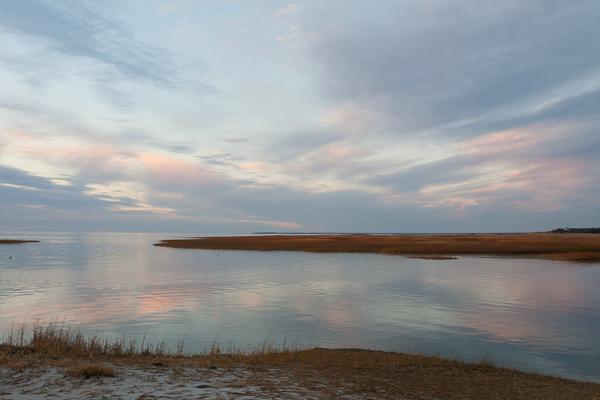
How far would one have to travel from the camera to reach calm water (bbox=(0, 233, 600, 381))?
20.7 m

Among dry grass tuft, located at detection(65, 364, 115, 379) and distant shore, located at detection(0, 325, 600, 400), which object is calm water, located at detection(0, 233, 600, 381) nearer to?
distant shore, located at detection(0, 325, 600, 400)

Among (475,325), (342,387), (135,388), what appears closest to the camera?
(135,388)

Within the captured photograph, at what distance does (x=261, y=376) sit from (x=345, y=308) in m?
16.5

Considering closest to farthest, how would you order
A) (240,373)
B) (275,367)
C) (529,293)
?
(240,373) < (275,367) < (529,293)

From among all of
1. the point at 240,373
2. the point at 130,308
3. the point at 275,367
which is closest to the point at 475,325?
the point at 275,367

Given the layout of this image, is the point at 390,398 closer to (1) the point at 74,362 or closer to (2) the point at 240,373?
(2) the point at 240,373

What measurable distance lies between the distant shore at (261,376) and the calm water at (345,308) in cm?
347

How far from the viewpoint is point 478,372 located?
50.2 feet

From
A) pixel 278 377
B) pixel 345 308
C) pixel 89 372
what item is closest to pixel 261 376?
pixel 278 377

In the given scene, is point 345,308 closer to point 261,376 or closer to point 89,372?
point 261,376

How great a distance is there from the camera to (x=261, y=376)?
1336cm

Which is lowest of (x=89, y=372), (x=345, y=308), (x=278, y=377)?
(x=345, y=308)

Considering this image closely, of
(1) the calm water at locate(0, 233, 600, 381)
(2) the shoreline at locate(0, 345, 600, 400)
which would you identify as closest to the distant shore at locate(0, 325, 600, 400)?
(2) the shoreline at locate(0, 345, 600, 400)

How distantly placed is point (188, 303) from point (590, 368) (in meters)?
23.5
